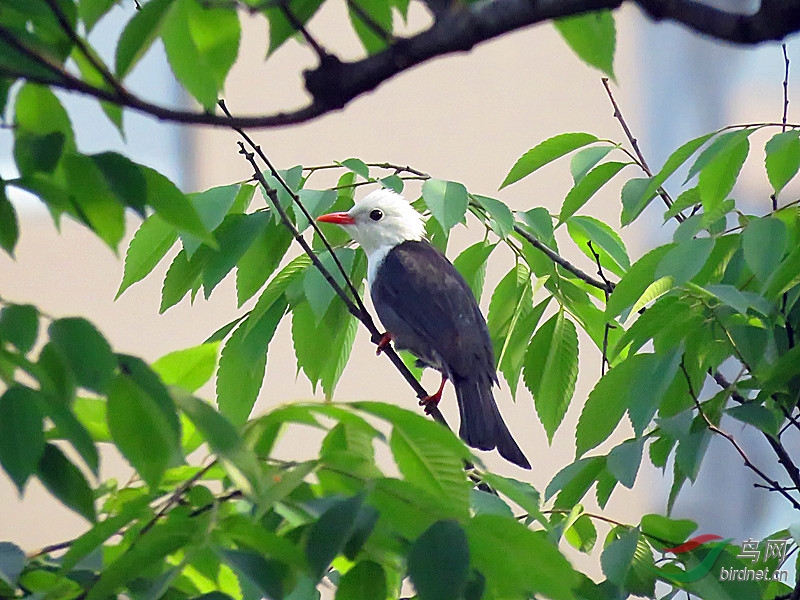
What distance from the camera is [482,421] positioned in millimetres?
3324

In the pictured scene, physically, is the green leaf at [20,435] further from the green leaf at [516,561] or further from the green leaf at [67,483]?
the green leaf at [516,561]

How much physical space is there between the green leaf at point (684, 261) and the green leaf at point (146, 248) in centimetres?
93

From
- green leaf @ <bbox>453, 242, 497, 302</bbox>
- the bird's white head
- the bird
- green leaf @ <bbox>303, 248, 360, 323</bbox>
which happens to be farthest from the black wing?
green leaf @ <bbox>303, 248, 360, 323</bbox>

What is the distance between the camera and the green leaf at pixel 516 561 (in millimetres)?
1106

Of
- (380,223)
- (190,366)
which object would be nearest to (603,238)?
(190,366)

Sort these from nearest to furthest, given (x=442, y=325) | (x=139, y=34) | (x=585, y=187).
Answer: (x=139, y=34) < (x=585, y=187) < (x=442, y=325)

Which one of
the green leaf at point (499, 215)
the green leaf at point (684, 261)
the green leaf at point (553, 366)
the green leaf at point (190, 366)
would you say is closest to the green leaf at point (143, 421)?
the green leaf at point (190, 366)

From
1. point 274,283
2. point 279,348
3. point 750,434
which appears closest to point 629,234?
point 750,434

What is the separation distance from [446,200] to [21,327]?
3.51ft

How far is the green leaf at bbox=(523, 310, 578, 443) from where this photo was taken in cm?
226

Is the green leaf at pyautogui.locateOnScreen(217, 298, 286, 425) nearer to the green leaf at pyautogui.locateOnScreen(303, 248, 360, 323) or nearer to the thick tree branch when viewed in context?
the green leaf at pyautogui.locateOnScreen(303, 248, 360, 323)

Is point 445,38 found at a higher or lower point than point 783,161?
lower

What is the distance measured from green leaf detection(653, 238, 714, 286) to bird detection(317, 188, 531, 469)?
127cm

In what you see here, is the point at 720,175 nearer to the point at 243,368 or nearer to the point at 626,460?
the point at 626,460
